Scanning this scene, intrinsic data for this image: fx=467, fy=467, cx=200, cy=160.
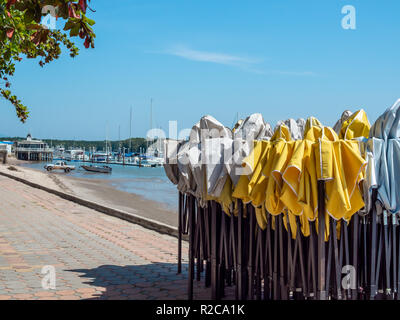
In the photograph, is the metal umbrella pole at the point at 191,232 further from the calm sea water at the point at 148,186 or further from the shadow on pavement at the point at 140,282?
the calm sea water at the point at 148,186

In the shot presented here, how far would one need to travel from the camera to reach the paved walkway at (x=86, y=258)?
5234mm

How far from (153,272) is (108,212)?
6.23 meters

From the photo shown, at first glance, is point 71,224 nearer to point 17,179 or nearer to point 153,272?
point 153,272

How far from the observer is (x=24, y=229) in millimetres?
9438

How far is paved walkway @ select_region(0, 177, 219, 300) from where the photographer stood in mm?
5234

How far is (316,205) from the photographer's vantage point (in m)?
3.18

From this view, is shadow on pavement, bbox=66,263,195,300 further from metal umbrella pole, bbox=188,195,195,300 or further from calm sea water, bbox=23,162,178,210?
calm sea water, bbox=23,162,178,210

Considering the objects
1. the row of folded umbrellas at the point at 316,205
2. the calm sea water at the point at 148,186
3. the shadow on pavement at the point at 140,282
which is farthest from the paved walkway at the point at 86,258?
the calm sea water at the point at 148,186

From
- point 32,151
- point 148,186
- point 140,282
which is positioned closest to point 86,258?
point 140,282

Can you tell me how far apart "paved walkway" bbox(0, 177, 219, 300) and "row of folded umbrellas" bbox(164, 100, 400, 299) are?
1529 millimetres

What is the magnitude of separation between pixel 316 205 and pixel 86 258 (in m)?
4.68

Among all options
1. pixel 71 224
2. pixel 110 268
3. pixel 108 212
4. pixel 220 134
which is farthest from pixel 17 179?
pixel 220 134

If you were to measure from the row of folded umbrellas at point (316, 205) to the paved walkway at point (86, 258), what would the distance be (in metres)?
1.53

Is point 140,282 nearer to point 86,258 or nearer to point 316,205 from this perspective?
point 86,258
